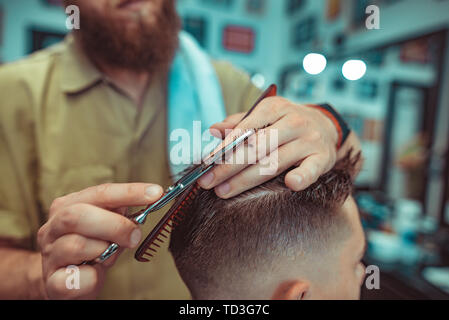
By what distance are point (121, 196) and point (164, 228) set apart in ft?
0.27

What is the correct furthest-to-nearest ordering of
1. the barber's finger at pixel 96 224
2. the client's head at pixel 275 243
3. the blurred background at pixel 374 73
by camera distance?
Answer: the blurred background at pixel 374 73
the client's head at pixel 275 243
the barber's finger at pixel 96 224

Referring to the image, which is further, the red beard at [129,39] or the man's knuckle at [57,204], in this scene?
the red beard at [129,39]

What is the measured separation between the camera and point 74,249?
1.33 ft

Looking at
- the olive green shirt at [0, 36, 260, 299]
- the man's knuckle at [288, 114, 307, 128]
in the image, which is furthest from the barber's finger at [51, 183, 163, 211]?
the man's knuckle at [288, 114, 307, 128]

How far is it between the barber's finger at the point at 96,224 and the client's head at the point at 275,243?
10 centimetres

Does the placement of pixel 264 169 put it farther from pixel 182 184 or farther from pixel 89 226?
pixel 89 226

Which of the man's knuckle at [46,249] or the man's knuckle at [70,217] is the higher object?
the man's knuckle at [70,217]

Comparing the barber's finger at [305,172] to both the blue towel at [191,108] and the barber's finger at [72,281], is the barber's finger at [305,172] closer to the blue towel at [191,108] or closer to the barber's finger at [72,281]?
the blue towel at [191,108]

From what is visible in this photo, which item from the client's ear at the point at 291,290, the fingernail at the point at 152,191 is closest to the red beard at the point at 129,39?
the fingernail at the point at 152,191

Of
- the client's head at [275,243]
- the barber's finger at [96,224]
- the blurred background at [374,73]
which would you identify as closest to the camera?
the barber's finger at [96,224]

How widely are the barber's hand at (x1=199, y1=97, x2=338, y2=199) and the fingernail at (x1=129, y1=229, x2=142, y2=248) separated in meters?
0.11

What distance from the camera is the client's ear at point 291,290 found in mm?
552

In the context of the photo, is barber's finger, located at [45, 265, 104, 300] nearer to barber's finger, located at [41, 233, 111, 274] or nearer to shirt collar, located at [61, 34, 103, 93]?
barber's finger, located at [41, 233, 111, 274]

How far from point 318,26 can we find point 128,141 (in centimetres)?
55
